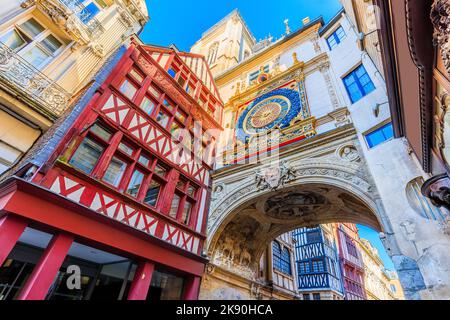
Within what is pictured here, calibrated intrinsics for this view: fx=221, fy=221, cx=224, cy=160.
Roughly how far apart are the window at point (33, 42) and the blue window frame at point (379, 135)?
1008cm

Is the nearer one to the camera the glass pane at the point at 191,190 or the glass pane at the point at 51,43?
the glass pane at the point at 51,43

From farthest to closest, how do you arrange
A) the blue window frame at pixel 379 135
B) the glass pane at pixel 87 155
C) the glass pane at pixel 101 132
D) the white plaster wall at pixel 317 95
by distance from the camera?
1. the white plaster wall at pixel 317 95
2. the glass pane at pixel 101 132
3. the blue window frame at pixel 379 135
4. the glass pane at pixel 87 155

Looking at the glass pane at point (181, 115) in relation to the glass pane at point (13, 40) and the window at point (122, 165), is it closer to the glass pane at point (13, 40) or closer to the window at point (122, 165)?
the window at point (122, 165)

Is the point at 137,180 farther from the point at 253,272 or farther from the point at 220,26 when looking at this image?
the point at 220,26

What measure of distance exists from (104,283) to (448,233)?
26.3 feet

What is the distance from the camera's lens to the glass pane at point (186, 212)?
24.7ft

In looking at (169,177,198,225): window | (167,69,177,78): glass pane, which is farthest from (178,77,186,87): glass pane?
(169,177,198,225): window

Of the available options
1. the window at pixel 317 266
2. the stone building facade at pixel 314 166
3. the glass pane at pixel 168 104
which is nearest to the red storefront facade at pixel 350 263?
the window at pixel 317 266

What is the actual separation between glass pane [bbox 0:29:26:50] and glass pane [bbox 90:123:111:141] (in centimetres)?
364

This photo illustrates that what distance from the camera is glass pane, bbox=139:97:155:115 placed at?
7.70 meters

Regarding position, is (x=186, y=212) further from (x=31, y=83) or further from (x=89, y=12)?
(x=89, y=12)

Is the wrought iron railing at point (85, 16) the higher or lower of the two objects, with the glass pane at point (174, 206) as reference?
higher

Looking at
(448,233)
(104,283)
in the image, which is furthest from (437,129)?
(104,283)

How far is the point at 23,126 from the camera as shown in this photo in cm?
621
